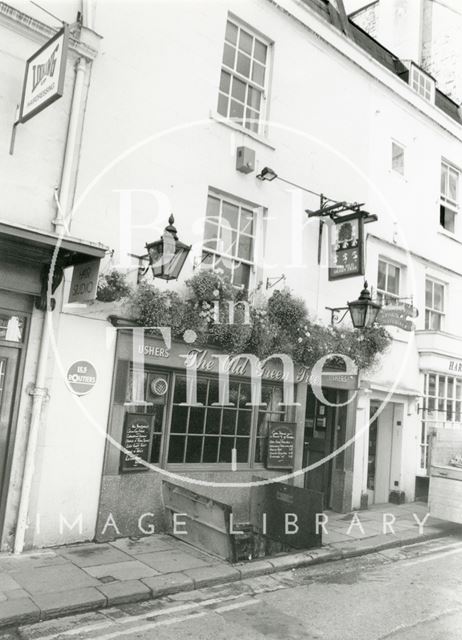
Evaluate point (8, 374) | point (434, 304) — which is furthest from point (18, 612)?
point (434, 304)

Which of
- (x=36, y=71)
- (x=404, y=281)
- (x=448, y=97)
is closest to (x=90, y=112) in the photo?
(x=36, y=71)

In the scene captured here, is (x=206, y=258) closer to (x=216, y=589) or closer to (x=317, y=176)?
(x=317, y=176)

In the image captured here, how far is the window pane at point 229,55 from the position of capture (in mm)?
9891

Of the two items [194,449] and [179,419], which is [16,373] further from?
[194,449]

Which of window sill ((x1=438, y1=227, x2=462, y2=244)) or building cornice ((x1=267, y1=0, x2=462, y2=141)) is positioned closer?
building cornice ((x1=267, y1=0, x2=462, y2=141))

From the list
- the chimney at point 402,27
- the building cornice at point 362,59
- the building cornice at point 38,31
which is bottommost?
the building cornice at point 38,31

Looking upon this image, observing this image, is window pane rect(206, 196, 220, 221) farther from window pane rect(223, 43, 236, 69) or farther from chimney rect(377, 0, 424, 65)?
chimney rect(377, 0, 424, 65)

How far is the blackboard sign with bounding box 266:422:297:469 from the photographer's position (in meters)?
9.74

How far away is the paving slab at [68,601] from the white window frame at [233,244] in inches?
204

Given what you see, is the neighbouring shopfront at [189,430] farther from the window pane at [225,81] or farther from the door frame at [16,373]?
the window pane at [225,81]

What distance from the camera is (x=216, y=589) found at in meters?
6.28

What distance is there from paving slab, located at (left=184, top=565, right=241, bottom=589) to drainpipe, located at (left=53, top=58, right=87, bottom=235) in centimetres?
471

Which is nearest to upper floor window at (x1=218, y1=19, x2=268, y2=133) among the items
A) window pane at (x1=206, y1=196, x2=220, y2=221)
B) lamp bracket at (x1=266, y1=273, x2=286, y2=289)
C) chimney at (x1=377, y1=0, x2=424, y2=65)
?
window pane at (x1=206, y1=196, x2=220, y2=221)

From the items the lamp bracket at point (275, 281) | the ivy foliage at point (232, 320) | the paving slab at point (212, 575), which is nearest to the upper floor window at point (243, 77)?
the lamp bracket at point (275, 281)
